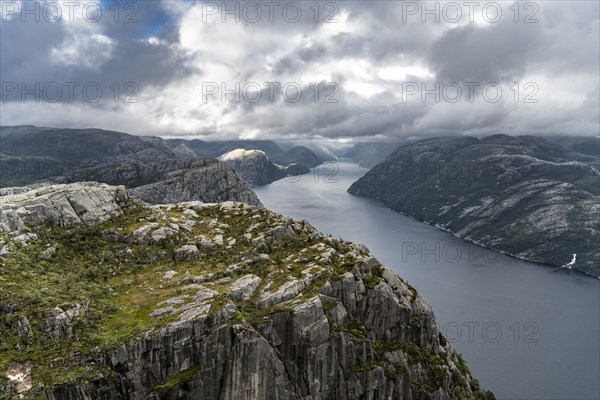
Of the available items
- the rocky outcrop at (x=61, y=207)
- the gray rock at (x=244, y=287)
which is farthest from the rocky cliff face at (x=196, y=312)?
the rocky outcrop at (x=61, y=207)

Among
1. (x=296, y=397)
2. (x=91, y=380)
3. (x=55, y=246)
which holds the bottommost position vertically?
(x=296, y=397)

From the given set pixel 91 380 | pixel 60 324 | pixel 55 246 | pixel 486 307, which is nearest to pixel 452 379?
pixel 91 380

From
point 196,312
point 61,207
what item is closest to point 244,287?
point 196,312

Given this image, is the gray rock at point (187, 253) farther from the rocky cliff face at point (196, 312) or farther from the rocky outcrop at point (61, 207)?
the rocky outcrop at point (61, 207)

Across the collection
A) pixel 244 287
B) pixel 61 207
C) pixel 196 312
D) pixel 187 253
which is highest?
pixel 61 207

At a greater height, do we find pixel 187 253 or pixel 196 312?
pixel 187 253

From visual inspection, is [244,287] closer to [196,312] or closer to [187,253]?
[196,312]

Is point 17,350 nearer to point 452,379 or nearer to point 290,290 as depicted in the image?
point 290,290

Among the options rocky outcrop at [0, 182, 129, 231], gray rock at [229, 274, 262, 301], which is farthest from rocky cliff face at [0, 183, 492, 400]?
rocky outcrop at [0, 182, 129, 231]

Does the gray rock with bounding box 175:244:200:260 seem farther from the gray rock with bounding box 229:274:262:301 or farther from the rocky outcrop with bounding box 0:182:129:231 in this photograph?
the rocky outcrop with bounding box 0:182:129:231
